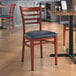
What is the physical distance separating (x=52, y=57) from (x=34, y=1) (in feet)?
19.3

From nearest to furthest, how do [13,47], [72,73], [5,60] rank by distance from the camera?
[72,73]
[5,60]
[13,47]

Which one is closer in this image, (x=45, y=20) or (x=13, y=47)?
(x=13, y=47)

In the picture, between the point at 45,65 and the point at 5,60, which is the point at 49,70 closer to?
the point at 45,65

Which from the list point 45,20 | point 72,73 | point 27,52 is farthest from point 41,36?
point 45,20

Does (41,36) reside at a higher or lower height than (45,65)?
higher

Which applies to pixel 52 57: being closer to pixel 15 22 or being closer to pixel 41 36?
pixel 41 36

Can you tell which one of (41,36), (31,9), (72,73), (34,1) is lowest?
(72,73)

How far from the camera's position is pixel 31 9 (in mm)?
3256

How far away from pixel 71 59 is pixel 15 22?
5344 millimetres

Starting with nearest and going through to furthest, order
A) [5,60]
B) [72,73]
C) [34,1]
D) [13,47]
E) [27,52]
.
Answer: [72,73]
[5,60]
[27,52]
[13,47]
[34,1]

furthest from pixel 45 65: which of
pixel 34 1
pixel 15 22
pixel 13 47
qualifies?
pixel 34 1

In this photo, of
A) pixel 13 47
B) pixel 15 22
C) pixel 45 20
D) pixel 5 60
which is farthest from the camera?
pixel 45 20

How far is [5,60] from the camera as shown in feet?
11.2

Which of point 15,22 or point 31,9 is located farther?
point 15,22
